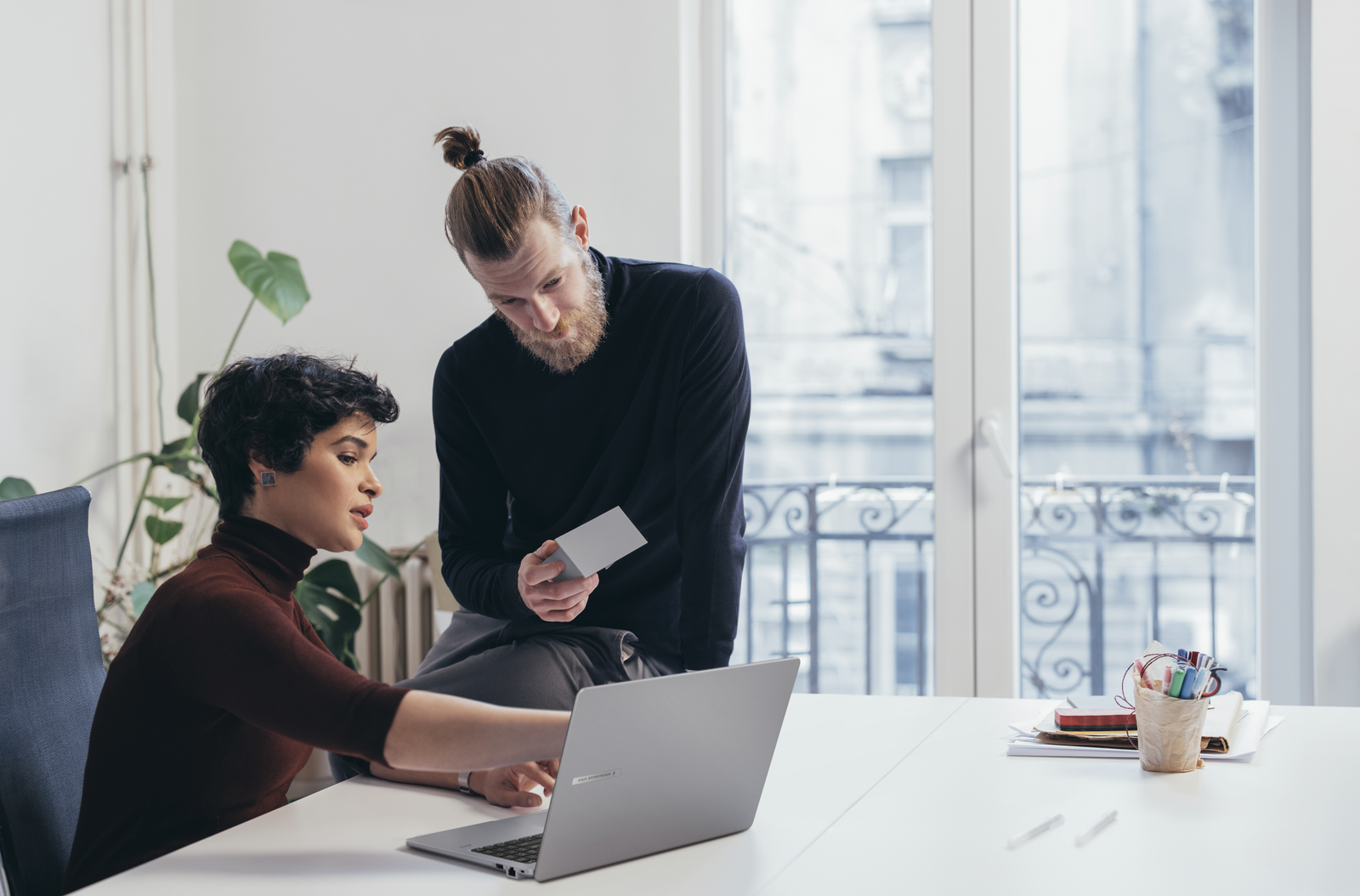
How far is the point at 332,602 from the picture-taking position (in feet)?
9.04

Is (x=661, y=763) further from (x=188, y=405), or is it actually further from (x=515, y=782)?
(x=188, y=405)

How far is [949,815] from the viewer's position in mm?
1064

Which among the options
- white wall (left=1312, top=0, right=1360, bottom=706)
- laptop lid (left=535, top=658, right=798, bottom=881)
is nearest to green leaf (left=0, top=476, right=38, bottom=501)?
laptop lid (left=535, top=658, right=798, bottom=881)

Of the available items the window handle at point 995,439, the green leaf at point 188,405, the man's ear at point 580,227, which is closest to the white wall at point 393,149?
the green leaf at point 188,405

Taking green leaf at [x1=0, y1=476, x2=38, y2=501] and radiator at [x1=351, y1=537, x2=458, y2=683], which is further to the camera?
radiator at [x1=351, y1=537, x2=458, y2=683]

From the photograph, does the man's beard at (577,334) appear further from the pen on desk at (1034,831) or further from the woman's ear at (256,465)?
the pen on desk at (1034,831)

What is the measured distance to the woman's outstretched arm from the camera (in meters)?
1.00

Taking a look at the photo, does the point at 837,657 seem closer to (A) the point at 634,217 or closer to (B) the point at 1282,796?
(A) the point at 634,217

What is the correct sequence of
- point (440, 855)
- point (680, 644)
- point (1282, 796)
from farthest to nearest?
point (680, 644)
point (1282, 796)
point (440, 855)

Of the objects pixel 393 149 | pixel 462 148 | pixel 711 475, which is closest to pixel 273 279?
pixel 393 149

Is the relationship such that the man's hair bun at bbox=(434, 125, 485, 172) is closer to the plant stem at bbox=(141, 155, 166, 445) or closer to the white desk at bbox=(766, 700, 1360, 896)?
the white desk at bbox=(766, 700, 1360, 896)

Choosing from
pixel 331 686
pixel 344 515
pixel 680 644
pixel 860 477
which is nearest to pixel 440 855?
pixel 331 686

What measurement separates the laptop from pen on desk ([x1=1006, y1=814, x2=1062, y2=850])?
0.23 m

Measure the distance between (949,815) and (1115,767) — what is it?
28cm
